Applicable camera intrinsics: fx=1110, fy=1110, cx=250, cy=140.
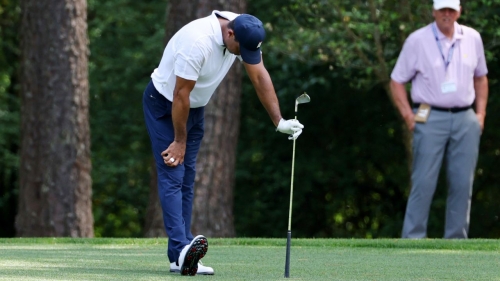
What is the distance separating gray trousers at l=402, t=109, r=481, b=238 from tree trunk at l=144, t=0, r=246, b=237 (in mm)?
3200

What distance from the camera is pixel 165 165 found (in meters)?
6.02

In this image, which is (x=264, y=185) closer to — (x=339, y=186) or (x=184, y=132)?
(x=339, y=186)

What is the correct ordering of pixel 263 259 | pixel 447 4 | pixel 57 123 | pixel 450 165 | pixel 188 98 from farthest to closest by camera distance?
pixel 57 123
pixel 450 165
pixel 447 4
pixel 263 259
pixel 188 98

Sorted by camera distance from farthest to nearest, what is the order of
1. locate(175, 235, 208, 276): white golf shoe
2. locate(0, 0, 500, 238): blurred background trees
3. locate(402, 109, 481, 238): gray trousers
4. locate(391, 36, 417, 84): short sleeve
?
locate(0, 0, 500, 238): blurred background trees
locate(391, 36, 417, 84): short sleeve
locate(402, 109, 481, 238): gray trousers
locate(175, 235, 208, 276): white golf shoe

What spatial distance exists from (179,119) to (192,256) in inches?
28.8

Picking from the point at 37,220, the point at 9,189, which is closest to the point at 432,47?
the point at 37,220

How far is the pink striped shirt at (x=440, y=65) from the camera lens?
8.98 metres

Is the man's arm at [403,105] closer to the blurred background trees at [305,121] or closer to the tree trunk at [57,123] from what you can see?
the blurred background trees at [305,121]

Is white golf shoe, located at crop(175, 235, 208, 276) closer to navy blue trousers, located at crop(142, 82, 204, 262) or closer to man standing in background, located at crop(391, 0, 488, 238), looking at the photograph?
navy blue trousers, located at crop(142, 82, 204, 262)

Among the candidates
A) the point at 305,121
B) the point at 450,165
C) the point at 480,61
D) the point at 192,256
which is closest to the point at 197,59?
the point at 192,256

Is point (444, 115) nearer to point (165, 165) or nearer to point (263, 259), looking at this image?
point (263, 259)

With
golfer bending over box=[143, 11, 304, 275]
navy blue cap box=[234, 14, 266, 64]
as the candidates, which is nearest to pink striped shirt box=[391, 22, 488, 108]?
golfer bending over box=[143, 11, 304, 275]

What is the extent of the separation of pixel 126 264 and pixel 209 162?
5.63 meters

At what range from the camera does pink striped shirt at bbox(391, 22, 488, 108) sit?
29.5 feet
